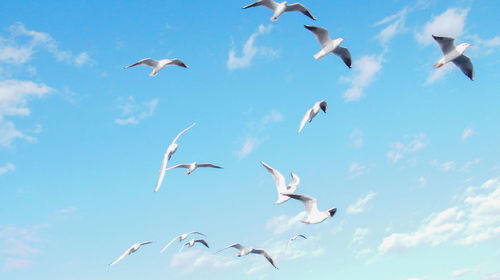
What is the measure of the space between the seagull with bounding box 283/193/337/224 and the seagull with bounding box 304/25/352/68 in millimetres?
9076

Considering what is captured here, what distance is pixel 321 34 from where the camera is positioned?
26.6 metres

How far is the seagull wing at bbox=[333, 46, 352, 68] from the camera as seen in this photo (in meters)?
27.7

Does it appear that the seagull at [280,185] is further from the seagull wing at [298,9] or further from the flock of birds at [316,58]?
the seagull wing at [298,9]

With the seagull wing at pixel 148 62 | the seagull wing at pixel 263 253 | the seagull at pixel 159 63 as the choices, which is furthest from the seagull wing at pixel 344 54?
the seagull wing at pixel 263 253

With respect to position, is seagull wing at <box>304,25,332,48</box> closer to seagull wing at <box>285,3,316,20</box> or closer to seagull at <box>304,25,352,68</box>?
seagull at <box>304,25,352,68</box>

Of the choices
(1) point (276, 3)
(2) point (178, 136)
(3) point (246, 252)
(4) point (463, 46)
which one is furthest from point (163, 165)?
(4) point (463, 46)

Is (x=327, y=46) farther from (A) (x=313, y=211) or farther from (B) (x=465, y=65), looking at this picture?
(A) (x=313, y=211)

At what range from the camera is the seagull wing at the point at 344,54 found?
27.7 m

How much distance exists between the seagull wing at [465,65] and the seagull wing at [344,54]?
6525mm

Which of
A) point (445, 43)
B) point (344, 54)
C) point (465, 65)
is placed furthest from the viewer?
point (344, 54)

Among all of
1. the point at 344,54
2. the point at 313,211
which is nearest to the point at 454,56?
the point at 344,54

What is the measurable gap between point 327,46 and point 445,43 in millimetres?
7051

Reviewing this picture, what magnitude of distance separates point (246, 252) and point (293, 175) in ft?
21.0

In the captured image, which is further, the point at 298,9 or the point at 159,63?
the point at 159,63
